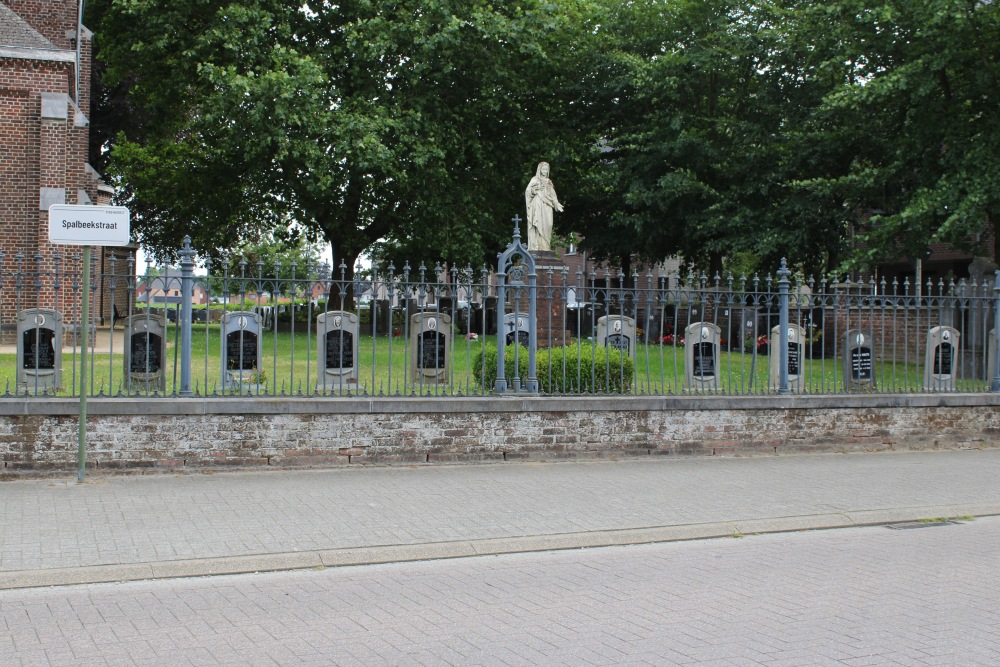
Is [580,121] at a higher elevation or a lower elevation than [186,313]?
higher

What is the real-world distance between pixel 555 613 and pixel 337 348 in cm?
680

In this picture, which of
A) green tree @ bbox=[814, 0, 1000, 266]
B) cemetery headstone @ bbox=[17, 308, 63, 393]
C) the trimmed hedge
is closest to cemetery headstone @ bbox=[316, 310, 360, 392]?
the trimmed hedge

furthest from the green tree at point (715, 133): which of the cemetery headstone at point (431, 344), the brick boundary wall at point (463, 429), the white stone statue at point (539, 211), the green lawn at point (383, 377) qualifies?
the cemetery headstone at point (431, 344)

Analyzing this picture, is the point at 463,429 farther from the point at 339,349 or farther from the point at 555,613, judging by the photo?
the point at 555,613

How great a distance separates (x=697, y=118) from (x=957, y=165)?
35.3 feet

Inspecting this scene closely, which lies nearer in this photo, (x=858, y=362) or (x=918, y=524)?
(x=918, y=524)

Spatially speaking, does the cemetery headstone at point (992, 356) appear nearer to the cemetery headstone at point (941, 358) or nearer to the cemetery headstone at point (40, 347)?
the cemetery headstone at point (941, 358)

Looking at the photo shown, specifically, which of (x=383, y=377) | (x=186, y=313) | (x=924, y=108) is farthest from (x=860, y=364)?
(x=924, y=108)

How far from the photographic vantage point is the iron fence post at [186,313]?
10.1 meters

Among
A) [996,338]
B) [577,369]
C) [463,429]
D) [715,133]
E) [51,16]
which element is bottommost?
[463,429]

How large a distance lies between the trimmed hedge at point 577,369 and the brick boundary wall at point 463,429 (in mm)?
600

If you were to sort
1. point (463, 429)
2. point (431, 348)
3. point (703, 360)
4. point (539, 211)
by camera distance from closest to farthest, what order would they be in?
point (463, 429) < point (703, 360) < point (431, 348) < point (539, 211)

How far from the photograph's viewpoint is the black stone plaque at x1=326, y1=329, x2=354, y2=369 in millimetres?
11859

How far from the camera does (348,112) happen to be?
974 inches
